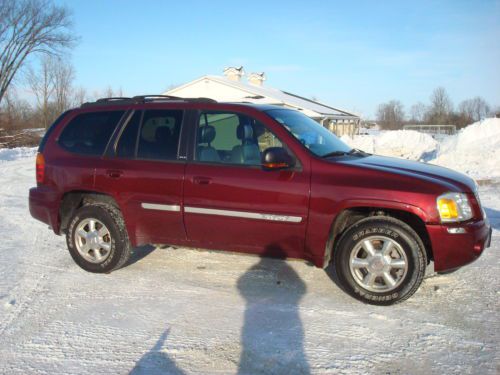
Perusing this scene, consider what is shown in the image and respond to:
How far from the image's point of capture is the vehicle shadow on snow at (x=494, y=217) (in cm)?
693

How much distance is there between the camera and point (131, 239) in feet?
16.2

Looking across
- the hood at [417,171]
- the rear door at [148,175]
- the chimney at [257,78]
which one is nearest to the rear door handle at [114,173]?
the rear door at [148,175]

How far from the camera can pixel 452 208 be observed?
3.90m

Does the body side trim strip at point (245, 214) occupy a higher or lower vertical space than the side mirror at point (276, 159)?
lower

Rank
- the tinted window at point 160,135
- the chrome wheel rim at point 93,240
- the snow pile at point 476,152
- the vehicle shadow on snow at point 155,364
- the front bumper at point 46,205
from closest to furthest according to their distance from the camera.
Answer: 1. the vehicle shadow on snow at point 155,364
2. the tinted window at point 160,135
3. the chrome wheel rim at point 93,240
4. the front bumper at point 46,205
5. the snow pile at point 476,152

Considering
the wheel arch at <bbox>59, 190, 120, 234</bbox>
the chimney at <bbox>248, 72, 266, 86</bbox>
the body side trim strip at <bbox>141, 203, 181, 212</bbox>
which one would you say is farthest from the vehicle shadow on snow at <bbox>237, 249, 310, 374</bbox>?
the chimney at <bbox>248, 72, 266, 86</bbox>

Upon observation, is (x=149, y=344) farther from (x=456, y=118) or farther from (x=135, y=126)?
(x=456, y=118)

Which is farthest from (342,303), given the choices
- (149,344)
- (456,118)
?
(456,118)

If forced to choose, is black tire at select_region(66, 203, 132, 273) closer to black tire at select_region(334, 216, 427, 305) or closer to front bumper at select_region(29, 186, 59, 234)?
front bumper at select_region(29, 186, 59, 234)

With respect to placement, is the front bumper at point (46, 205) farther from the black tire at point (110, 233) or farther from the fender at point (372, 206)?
the fender at point (372, 206)

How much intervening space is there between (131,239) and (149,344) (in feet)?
5.55

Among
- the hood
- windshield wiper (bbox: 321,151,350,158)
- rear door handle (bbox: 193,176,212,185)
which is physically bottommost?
rear door handle (bbox: 193,176,212,185)

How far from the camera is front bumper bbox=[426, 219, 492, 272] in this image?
3.87m

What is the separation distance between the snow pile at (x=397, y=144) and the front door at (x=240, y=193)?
16.3m
